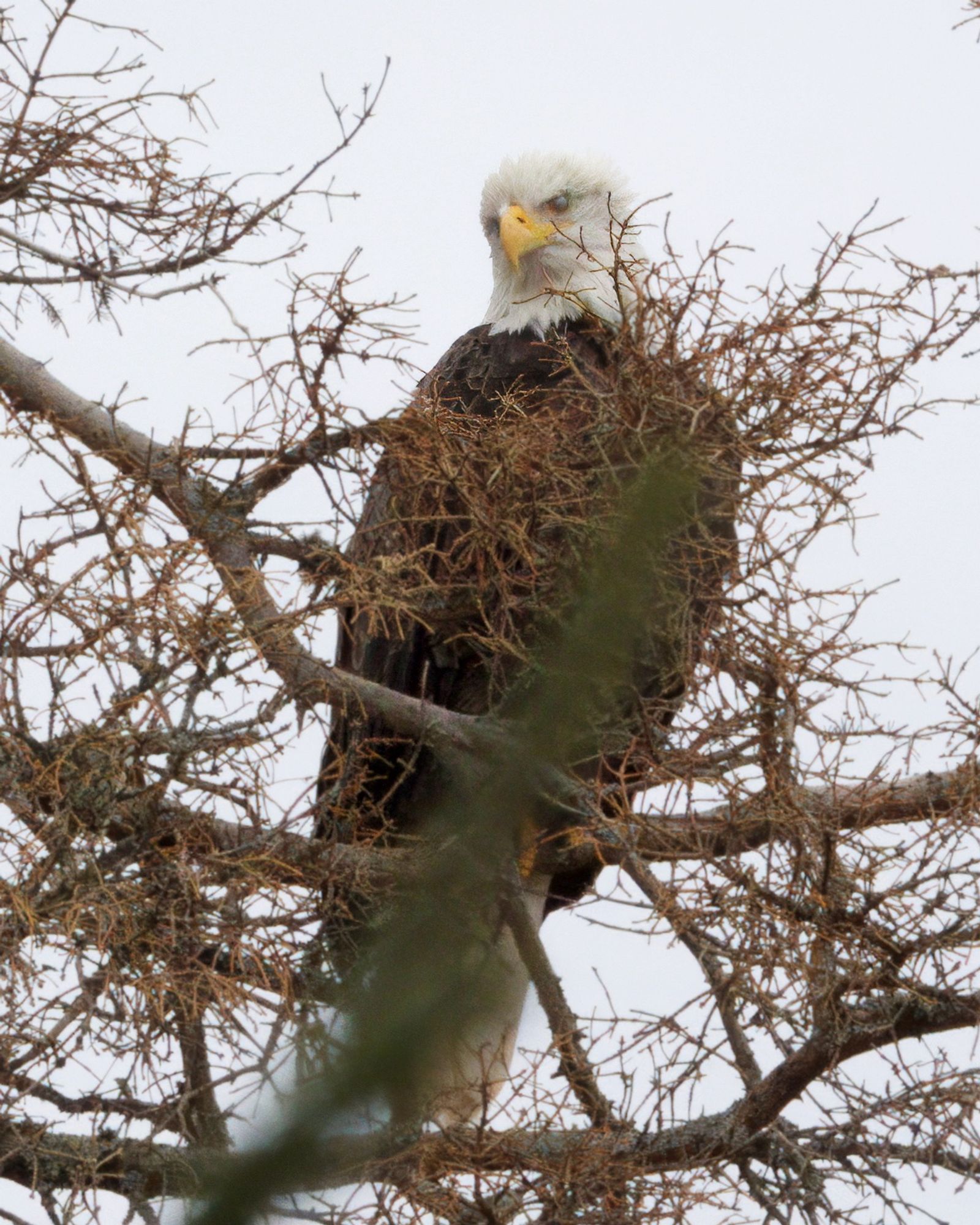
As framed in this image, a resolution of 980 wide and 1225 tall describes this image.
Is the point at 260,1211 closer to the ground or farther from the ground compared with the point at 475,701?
closer to the ground

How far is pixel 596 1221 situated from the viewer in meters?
2.65

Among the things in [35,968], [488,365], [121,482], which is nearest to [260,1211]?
[35,968]

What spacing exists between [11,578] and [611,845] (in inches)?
47.4

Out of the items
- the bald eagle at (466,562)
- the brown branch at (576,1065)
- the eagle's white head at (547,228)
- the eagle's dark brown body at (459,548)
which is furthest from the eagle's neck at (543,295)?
the brown branch at (576,1065)

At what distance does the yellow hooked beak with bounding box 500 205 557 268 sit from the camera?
14.8 ft

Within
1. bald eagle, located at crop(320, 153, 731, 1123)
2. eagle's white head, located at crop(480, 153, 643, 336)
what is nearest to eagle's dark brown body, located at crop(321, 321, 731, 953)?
bald eagle, located at crop(320, 153, 731, 1123)

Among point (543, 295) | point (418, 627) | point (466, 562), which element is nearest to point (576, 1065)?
point (466, 562)

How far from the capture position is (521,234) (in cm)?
454

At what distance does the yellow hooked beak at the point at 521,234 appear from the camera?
4523mm

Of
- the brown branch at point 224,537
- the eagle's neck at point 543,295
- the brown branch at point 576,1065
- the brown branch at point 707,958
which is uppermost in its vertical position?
the eagle's neck at point 543,295

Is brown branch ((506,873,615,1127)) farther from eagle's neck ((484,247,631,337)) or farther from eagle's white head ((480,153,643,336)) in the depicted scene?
eagle's white head ((480,153,643,336))

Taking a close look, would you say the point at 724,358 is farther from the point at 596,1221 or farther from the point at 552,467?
the point at 596,1221

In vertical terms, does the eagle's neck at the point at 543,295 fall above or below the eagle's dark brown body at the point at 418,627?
above

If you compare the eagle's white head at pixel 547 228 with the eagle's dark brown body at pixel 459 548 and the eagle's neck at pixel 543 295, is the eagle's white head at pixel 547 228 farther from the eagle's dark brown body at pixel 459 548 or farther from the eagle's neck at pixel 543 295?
the eagle's dark brown body at pixel 459 548
